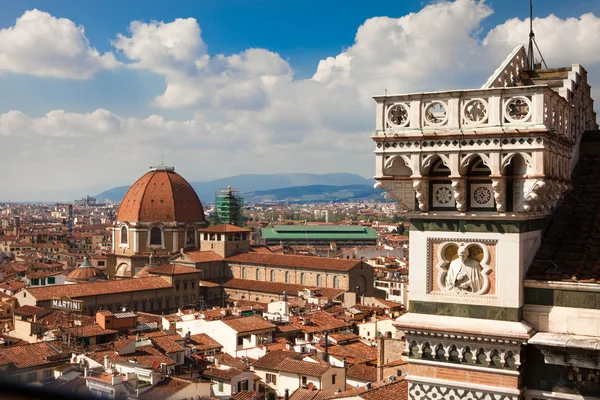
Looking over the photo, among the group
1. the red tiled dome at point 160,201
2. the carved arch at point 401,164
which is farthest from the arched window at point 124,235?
the carved arch at point 401,164

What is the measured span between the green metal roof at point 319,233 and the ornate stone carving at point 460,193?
77.6m

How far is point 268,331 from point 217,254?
2259 cm

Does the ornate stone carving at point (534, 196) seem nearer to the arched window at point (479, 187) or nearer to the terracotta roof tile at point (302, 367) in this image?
the arched window at point (479, 187)

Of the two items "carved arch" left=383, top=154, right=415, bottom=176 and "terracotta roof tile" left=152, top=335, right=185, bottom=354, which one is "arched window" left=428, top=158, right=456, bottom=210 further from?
"terracotta roof tile" left=152, top=335, right=185, bottom=354

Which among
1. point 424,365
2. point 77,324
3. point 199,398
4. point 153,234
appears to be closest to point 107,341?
point 77,324

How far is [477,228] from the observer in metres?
4.58

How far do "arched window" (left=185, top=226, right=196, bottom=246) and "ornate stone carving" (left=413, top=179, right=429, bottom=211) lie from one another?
46.4m

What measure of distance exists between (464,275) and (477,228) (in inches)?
12.2

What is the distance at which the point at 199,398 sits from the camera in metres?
14.4

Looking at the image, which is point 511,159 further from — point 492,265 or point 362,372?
point 362,372

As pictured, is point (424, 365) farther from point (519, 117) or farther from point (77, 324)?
point (77, 324)

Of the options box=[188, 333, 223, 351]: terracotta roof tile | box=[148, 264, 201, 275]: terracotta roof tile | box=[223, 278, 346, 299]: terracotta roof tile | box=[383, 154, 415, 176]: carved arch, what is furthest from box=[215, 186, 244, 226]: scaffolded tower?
box=[383, 154, 415, 176]: carved arch

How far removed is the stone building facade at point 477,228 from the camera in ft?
14.4

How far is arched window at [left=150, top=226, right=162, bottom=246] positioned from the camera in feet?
162
